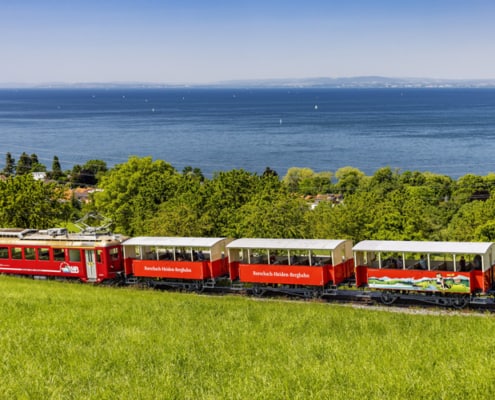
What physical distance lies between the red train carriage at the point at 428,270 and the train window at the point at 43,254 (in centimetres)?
1510

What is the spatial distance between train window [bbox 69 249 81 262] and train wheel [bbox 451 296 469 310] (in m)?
16.8

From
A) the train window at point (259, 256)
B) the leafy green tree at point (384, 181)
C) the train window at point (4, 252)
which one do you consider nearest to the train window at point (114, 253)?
the train window at point (4, 252)

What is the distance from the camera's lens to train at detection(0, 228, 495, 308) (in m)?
23.8

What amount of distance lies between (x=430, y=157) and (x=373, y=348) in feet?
332

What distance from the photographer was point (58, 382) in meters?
14.9

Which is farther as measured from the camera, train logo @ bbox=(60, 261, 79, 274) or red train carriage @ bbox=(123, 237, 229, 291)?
train logo @ bbox=(60, 261, 79, 274)

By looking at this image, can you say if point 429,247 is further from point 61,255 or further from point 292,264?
point 61,255

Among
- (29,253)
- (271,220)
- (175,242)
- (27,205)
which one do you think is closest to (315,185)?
(27,205)

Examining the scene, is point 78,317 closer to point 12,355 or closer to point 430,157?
point 12,355

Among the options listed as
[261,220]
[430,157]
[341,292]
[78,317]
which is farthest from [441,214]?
[430,157]

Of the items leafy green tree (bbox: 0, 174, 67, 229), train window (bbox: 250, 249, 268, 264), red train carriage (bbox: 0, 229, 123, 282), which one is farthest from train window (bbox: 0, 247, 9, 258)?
train window (bbox: 250, 249, 268, 264)

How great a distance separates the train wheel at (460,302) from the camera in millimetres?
23531

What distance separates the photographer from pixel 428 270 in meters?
24.0

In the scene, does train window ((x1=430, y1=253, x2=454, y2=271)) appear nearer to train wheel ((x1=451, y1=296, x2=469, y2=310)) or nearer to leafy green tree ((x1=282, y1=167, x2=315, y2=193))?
train wheel ((x1=451, y1=296, x2=469, y2=310))
